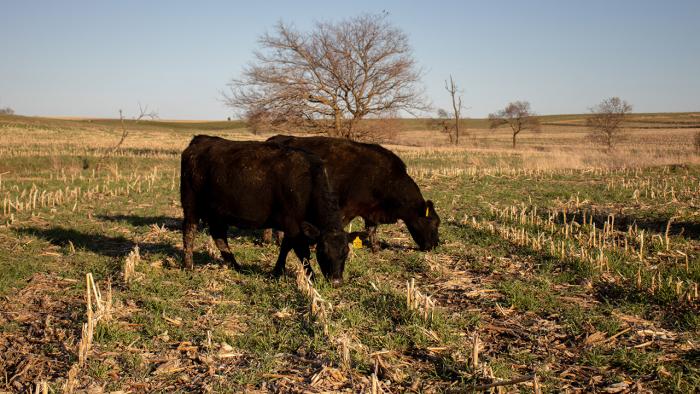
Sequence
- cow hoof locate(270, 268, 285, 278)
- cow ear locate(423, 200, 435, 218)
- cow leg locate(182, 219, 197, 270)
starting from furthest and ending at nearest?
cow ear locate(423, 200, 435, 218) → cow leg locate(182, 219, 197, 270) → cow hoof locate(270, 268, 285, 278)

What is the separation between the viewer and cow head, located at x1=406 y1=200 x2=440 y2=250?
973 cm

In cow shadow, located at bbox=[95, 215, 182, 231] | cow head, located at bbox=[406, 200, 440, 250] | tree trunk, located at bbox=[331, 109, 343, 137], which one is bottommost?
cow shadow, located at bbox=[95, 215, 182, 231]

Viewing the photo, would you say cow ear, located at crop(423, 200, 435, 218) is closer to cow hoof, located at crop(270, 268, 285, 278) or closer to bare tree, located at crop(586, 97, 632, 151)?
cow hoof, located at crop(270, 268, 285, 278)

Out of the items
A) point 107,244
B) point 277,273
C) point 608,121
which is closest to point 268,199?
point 277,273

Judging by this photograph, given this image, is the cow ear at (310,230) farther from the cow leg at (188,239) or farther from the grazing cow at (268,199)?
the cow leg at (188,239)

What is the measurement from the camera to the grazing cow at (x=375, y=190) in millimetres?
9648

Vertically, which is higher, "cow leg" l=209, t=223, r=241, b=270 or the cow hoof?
"cow leg" l=209, t=223, r=241, b=270

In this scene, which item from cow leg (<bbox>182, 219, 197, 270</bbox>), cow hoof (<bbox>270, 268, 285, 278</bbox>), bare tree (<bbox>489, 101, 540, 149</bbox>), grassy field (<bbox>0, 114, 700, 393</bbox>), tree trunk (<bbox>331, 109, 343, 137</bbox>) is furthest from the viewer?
bare tree (<bbox>489, 101, 540, 149</bbox>)

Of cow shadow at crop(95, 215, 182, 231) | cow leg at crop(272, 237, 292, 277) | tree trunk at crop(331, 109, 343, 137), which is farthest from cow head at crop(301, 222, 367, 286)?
tree trunk at crop(331, 109, 343, 137)

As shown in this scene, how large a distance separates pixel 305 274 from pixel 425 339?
240 cm

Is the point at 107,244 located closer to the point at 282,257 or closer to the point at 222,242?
the point at 222,242

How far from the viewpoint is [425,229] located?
974 centimetres

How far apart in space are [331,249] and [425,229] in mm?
2942

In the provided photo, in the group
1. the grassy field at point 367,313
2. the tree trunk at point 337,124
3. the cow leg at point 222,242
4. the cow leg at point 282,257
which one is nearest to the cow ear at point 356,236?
the grassy field at point 367,313
